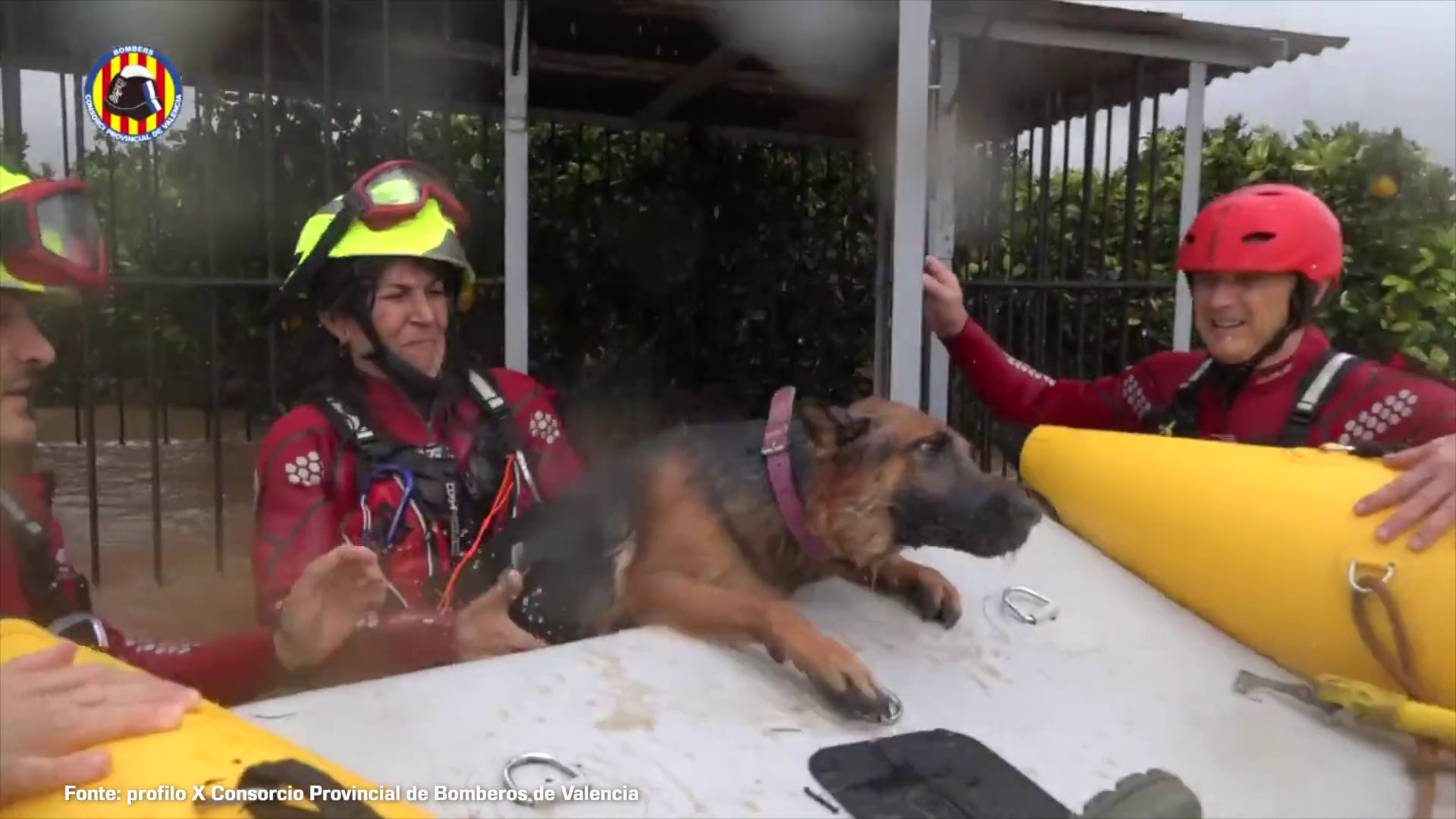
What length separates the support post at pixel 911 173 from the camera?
3.76 meters

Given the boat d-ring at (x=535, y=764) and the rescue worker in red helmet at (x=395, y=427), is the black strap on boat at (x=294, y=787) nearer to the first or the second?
the boat d-ring at (x=535, y=764)

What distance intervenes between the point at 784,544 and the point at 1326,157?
8.68m

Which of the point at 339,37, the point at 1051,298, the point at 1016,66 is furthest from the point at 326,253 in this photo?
the point at 1051,298

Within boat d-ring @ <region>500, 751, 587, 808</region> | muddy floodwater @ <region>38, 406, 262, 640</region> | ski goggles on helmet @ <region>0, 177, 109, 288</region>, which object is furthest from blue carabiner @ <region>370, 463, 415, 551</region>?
muddy floodwater @ <region>38, 406, 262, 640</region>

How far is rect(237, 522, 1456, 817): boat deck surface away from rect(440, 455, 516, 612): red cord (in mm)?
625

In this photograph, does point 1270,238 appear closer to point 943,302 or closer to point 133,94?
point 943,302

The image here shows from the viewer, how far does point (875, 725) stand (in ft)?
5.94

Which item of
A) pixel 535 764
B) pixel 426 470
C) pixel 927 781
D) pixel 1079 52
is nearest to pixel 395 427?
pixel 426 470

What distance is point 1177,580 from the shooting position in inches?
92.6

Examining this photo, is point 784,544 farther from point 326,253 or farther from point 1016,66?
point 1016,66

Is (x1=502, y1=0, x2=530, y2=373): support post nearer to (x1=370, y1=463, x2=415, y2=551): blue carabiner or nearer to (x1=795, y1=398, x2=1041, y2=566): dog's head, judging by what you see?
(x1=370, y1=463, x2=415, y2=551): blue carabiner

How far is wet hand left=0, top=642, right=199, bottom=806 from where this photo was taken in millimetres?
1300

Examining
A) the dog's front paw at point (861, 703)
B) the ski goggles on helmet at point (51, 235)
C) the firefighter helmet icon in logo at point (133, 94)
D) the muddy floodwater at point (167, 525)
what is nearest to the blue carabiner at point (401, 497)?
the ski goggles on helmet at point (51, 235)

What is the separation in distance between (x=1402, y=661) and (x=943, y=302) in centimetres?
198
